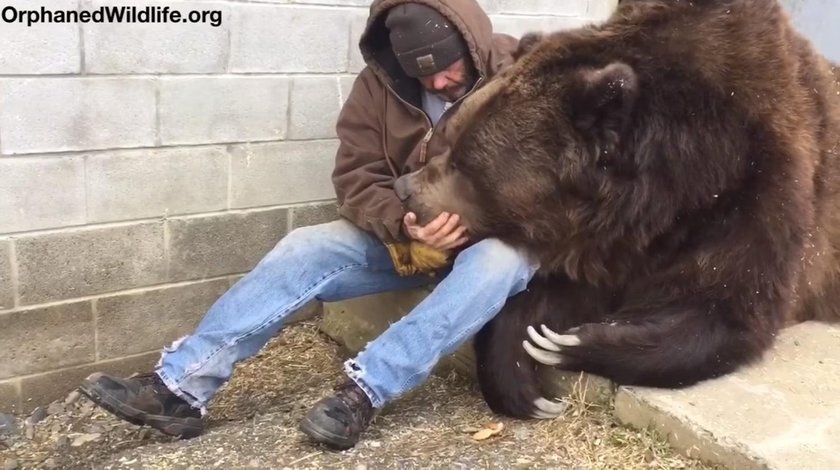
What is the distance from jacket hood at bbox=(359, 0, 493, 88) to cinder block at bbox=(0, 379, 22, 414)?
1.84 m

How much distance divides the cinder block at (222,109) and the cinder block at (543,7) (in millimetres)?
1221

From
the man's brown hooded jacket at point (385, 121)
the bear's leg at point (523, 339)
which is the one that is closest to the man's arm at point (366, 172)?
the man's brown hooded jacket at point (385, 121)

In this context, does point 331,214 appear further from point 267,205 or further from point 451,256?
point 451,256

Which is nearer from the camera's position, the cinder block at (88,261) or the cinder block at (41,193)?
the cinder block at (41,193)

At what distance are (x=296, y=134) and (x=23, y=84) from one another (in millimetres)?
1134

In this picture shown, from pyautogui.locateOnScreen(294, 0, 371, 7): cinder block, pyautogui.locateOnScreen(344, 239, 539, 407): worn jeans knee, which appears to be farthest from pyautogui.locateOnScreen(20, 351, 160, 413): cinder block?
pyautogui.locateOnScreen(294, 0, 371, 7): cinder block

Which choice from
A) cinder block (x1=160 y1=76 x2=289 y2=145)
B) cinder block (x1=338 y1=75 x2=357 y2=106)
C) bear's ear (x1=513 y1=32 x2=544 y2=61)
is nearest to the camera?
bear's ear (x1=513 y1=32 x2=544 y2=61)

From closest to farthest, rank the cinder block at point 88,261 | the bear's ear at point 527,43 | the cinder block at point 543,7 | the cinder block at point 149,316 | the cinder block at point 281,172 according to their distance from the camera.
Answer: the bear's ear at point 527,43 → the cinder block at point 88,261 → the cinder block at point 149,316 → the cinder block at point 281,172 → the cinder block at point 543,7

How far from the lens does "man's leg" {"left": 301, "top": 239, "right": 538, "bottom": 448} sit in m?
2.69

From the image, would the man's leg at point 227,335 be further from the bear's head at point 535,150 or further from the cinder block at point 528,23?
the cinder block at point 528,23

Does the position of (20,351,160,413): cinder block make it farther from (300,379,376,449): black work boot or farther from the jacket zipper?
the jacket zipper

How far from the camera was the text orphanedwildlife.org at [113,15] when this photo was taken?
2871mm

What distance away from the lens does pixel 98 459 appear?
299 centimetres

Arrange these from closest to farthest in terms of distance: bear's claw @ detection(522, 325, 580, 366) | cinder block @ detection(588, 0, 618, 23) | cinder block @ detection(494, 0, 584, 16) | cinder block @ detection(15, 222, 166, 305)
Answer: bear's claw @ detection(522, 325, 580, 366) → cinder block @ detection(15, 222, 166, 305) → cinder block @ detection(494, 0, 584, 16) → cinder block @ detection(588, 0, 618, 23)
